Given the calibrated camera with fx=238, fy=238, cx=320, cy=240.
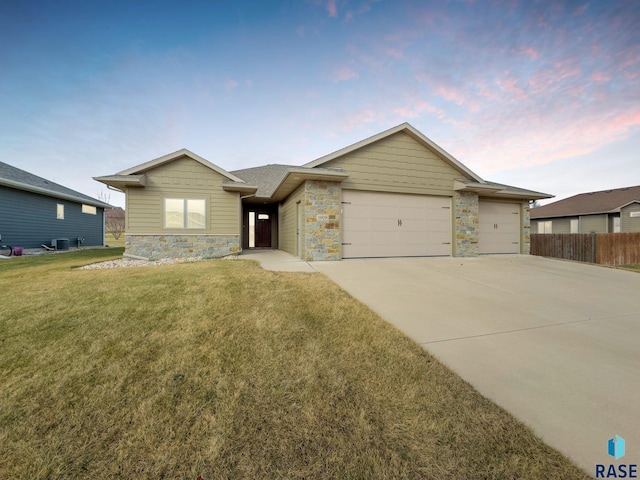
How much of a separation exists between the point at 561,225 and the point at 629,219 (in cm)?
341

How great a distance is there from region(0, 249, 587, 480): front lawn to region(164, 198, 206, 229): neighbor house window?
20.5 feet

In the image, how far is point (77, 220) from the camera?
51.8 feet

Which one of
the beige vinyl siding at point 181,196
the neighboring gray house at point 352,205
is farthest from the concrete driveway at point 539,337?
the beige vinyl siding at point 181,196

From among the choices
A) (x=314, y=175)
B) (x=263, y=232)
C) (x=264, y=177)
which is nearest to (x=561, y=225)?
(x=314, y=175)

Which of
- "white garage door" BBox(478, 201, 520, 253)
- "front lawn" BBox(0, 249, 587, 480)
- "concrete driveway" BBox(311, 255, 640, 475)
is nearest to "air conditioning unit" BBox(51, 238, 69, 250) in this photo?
"front lawn" BBox(0, 249, 587, 480)

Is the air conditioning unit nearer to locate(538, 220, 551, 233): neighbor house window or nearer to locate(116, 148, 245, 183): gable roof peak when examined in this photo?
locate(116, 148, 245, 183): gable roof peak

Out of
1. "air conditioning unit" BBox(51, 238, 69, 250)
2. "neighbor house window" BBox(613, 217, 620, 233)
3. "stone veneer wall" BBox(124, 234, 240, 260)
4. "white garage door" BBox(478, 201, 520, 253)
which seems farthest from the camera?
"neighbor house window" BBox(613, 217, 620, 233)

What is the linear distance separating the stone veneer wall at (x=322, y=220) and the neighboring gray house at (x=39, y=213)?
14.5 m

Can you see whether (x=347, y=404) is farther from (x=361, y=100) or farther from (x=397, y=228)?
(x=361, y=100)

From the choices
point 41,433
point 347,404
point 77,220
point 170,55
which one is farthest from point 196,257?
point 77,220

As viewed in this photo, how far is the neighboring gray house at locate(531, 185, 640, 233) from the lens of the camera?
16.6 meters

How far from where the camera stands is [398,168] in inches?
343

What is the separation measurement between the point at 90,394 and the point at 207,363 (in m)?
0.92

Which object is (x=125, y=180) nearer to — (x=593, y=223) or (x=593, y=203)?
(x=593, y=223)
